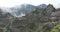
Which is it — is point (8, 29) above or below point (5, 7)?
below

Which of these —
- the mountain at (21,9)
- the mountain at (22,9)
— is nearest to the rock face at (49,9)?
the mountain at (21,9)

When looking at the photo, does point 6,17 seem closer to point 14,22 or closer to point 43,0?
point 14,22

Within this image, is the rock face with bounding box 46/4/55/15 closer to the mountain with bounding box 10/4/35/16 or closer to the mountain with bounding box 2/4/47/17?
the mountain with bounding box 2/4/47/17

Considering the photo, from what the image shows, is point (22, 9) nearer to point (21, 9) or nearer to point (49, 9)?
point (21, 9)

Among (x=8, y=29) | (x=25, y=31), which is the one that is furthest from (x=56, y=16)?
(x=8, y=29)

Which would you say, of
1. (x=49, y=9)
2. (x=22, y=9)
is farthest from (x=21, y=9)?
(x=49, y=9)

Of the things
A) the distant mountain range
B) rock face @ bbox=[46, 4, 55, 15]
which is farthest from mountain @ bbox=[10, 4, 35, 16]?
rock face @ bbox=[46, 4, 55, 15]

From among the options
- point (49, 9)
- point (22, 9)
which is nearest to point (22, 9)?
point (22, 9)

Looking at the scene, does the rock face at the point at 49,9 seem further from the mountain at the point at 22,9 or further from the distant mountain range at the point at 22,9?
the mountain at the point at 22,9

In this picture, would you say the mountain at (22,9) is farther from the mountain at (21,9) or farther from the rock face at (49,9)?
the rock face at (49,9)

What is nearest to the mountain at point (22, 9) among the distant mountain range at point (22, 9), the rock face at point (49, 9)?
the distant mountain range at point (22, 9)
